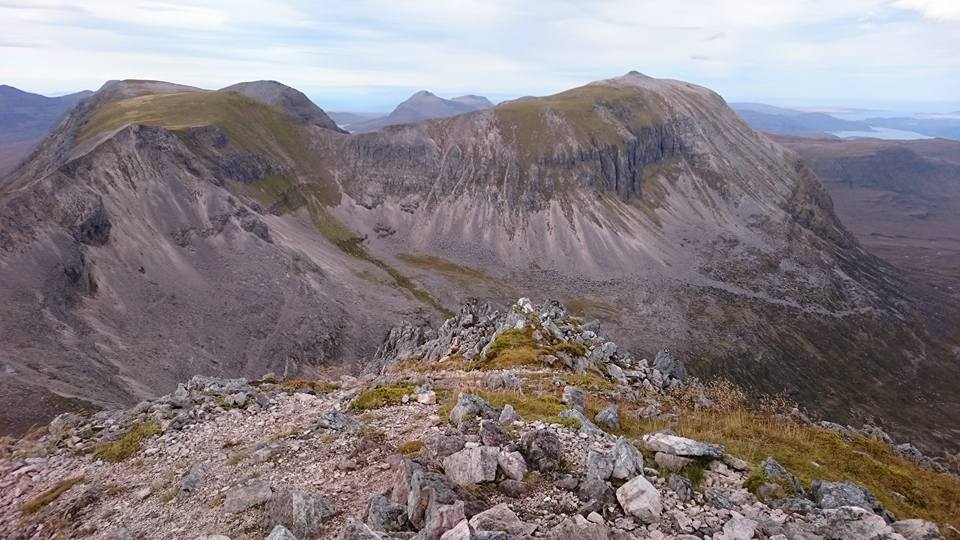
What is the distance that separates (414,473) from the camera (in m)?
11.5

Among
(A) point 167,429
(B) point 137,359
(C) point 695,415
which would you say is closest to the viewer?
(C) point 695,415

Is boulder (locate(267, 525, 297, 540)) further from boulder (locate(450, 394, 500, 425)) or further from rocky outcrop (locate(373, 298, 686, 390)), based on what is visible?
rocky outcrop (locate(373, 298, 686, 390))

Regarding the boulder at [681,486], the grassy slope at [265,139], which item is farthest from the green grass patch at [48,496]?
the grassy slope at [265,139]

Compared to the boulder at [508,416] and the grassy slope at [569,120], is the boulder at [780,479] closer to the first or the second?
the boulder at [508,416]

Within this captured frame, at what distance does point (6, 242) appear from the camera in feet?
269

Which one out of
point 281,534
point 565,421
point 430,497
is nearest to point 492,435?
point 565,421

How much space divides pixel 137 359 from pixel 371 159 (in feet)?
348

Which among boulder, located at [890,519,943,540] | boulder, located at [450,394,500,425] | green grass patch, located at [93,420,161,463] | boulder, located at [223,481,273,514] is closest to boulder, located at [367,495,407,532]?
boulder, located at [223,481,273,514]

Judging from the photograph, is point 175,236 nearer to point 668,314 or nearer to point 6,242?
point 6,242

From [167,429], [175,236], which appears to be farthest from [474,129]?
[167,429]

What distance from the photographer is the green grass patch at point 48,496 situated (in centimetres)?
1605

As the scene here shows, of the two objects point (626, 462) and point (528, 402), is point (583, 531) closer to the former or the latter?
point (626, 462)

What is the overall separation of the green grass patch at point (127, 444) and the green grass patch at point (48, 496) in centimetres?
123

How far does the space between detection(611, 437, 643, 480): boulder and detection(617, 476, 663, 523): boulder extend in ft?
2.05
